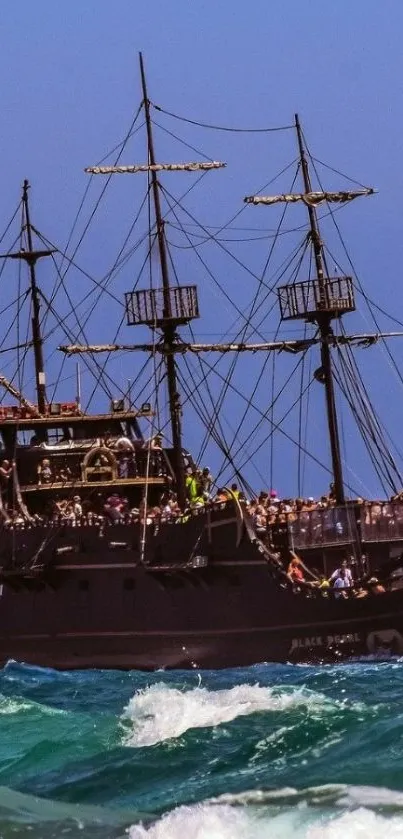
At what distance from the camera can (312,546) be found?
41.1 m

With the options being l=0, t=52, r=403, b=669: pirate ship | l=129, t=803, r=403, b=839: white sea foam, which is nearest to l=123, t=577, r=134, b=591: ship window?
l=0, t=52, r=403, b=669: pirate ship

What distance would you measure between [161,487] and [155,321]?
179 inches

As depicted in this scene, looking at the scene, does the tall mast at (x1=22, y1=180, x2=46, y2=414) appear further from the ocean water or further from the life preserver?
the ocean water

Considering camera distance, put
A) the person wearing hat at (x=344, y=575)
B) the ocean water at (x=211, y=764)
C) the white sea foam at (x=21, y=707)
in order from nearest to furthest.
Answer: the ocean water at (x=211, y=764), the white sea foam at (x=21, y=707), the person wearing hat at (x=344, y=575)

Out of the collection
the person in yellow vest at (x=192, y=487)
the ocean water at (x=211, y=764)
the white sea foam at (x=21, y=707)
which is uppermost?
the person in yellow vest at (x=192, y=487)

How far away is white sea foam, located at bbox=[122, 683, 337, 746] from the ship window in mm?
14205

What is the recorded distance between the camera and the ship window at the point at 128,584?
4338 cm

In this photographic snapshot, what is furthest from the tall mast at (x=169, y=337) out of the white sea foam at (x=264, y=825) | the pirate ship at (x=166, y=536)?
the white sea foam at (x=264, y=825)

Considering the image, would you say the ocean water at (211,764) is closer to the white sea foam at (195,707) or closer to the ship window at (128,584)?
the white sea foam at (195,707)

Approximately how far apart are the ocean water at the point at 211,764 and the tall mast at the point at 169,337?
13.3m

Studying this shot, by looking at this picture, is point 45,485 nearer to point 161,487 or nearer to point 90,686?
point 161,487

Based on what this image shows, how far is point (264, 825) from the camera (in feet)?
61.3

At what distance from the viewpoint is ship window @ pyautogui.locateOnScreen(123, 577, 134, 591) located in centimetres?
4338

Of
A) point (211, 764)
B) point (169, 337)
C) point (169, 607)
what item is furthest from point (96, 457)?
point (211, 764)
